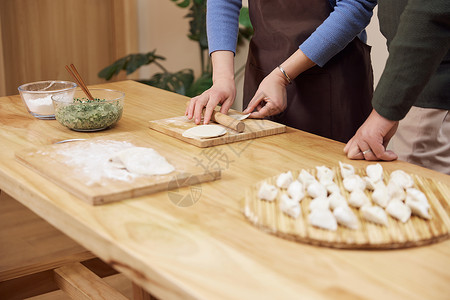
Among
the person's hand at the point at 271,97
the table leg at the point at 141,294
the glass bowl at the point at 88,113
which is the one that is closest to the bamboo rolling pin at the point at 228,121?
the person's hand at the point at 271,97

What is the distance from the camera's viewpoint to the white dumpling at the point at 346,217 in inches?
32.9

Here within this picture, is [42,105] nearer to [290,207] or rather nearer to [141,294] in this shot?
[141,294]

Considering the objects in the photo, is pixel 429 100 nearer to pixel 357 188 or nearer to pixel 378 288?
pixel 357 188

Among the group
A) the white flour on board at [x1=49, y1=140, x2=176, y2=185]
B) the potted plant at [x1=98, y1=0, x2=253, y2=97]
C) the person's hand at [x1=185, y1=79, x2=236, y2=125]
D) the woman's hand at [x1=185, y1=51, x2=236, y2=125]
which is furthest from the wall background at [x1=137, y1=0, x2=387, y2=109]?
the white flour on board at [x1=49, y1=140, x2=176, y2=185]

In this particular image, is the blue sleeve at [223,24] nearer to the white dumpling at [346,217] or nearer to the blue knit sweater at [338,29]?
the blue knit sweater at [338,29]

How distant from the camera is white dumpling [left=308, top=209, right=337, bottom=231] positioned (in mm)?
837

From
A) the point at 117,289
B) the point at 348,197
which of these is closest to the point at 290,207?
the point at 348,197

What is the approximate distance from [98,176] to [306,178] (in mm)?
395

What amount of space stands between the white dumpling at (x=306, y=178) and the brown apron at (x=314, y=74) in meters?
0.73

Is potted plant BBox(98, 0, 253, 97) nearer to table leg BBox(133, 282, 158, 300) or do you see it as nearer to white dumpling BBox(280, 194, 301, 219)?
table leg BBox(133, 282, 158, 300)

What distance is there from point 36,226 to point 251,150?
1829mm

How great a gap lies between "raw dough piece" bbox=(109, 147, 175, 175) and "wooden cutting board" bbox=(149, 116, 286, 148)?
0.77 ft

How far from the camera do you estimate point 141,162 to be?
106 centimetres

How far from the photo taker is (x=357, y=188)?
3.19ft
